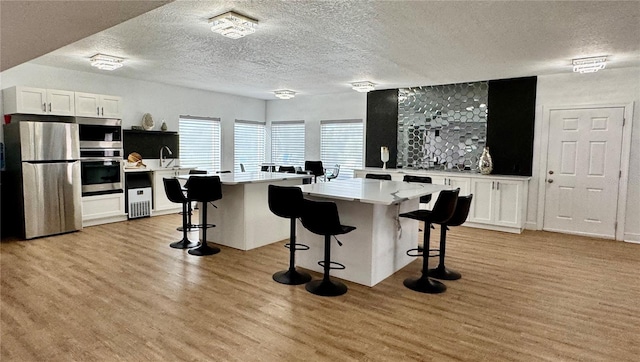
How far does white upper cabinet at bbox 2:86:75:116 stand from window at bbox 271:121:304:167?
4797mm

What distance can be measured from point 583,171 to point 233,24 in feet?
18.5

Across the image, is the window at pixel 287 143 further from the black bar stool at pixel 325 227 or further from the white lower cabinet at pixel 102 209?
the black bar stool at pixel 325 227

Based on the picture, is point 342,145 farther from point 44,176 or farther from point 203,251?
point 44,176

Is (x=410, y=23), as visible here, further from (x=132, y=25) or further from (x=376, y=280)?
(x=132, y=25)

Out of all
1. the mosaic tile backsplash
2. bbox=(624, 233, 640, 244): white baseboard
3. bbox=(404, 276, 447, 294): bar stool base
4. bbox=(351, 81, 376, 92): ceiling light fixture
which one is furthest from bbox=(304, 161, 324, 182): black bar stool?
bbox=(624, 233, 640, 244): white baseboard

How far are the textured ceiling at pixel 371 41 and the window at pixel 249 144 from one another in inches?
104

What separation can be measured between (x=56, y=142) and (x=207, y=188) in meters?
2.73

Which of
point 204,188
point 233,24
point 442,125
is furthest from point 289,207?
point 442,125

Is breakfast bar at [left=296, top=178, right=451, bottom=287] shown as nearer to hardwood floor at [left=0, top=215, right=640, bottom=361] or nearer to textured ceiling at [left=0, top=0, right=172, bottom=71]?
hardwood floor at [left=0, top=215, right=640, bottom=361]

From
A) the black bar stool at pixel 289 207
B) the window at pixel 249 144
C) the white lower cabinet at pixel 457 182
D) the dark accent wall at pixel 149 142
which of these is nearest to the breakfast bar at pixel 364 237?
the black bar stool at pixel 289 207

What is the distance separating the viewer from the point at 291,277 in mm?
3758

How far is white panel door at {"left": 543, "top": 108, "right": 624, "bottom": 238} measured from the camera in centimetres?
571

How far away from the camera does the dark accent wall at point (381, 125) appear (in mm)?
7758

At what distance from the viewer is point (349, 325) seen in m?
2.86
